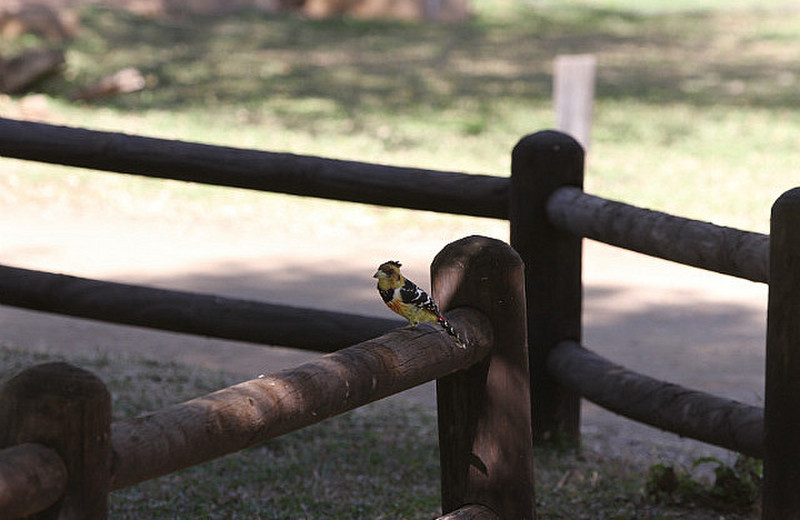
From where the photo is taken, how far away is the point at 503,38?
22.3m

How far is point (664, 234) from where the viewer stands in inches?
129

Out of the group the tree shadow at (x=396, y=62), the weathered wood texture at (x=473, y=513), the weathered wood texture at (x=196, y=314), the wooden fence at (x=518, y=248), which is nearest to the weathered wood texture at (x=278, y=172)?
the wooden fence at (x=518, y=248)

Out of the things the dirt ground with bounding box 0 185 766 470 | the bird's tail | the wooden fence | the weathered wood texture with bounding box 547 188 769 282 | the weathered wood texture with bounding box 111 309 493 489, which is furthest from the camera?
the dirt ground with bounding box 0 185 766 470

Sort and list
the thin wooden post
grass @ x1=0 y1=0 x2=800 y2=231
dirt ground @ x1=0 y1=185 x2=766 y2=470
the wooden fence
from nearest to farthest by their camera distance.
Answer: the wooden fence < dirt ground @ x1=0 y1=185 x2=766 y2=470 < grass @ x1=0 y1=0 x2=800 y2=231 < the thin wooden post

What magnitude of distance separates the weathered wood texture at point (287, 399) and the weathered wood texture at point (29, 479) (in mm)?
116

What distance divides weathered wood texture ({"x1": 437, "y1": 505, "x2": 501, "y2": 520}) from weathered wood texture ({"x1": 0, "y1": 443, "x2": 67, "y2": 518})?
95 centimetres

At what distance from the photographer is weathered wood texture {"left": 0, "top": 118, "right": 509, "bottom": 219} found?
3.90 meters

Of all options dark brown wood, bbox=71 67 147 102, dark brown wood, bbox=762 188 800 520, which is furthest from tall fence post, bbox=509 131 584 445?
dark brown wood, bbox=71 67 147 102

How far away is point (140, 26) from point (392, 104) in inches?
248

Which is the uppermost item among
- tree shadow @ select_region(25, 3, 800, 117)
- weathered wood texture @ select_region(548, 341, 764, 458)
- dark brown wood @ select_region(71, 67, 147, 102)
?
weathered wood texture @ select_region(548, 341, 764, 458)

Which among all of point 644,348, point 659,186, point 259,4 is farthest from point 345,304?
point 259,4

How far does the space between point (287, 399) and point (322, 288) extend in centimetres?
571

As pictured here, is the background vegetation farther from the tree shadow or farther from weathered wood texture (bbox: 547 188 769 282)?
weathered wood texture (bbox: 547 188 769 282)

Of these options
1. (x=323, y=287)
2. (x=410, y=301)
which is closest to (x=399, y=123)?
(x=323, y=287)
